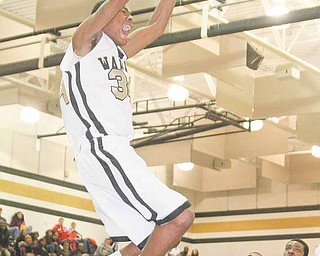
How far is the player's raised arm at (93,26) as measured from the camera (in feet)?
14.1

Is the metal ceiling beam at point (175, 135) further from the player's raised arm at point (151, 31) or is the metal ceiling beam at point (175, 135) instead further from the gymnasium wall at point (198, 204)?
the player's raised arm at point (151, 31)

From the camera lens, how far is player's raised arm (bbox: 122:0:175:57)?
4.89m

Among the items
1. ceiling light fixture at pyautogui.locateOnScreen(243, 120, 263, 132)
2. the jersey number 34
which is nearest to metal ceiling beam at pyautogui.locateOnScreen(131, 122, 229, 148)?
ceiling light fixture at pyautogui.locateOnScreen(243, 120, 263, 132)

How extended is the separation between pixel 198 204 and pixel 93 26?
24.2 metres

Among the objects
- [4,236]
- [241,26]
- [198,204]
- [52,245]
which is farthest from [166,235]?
[198,204]

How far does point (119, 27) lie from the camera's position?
14.8ft

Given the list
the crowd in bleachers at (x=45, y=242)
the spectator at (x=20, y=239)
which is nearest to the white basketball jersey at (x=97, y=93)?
the crowd in bleachers at (x=45, y=242)

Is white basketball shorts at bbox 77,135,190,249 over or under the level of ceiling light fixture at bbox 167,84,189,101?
under

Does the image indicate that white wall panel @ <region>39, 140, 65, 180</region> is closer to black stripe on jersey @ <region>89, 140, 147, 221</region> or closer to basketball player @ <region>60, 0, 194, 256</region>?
basketball player @ <region>60, 0, 194, 256</region>

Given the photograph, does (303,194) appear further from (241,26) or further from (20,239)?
(241,26)

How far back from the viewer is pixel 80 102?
4391 mm

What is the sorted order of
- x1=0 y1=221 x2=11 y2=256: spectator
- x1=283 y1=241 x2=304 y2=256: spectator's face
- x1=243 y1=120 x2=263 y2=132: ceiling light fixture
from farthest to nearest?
x1=243 y1=120 x2=263 y2=132: ceiling light fixture
x1=0 y1=221 x2=11 y2=256: spectator
x1=283 y1=241 x2=304 y2=256: spectator's face

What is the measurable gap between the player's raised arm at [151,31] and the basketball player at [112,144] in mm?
329

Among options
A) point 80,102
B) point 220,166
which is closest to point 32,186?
point 220,166
